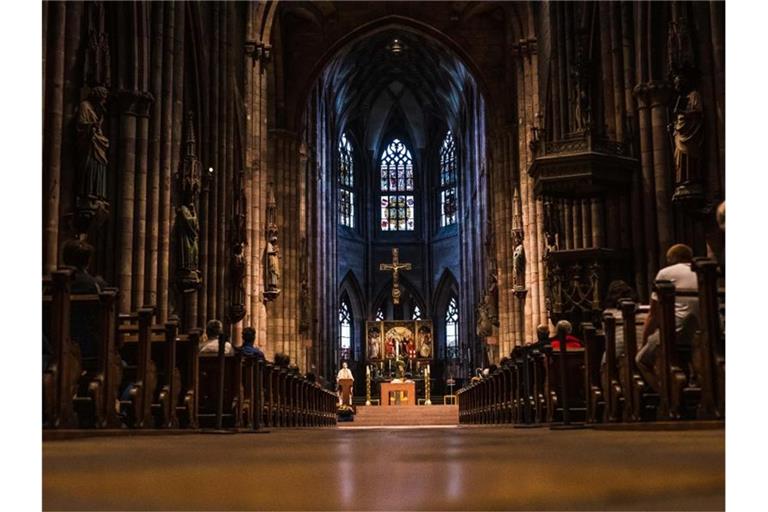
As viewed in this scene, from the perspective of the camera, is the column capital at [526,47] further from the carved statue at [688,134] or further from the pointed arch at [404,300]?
the pointed arch at [404,300]

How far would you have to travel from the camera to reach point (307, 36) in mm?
32781

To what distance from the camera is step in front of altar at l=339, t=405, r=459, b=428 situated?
30.0m

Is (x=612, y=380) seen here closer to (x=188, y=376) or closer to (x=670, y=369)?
(x=670, y=369)

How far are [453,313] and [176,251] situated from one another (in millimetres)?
32371

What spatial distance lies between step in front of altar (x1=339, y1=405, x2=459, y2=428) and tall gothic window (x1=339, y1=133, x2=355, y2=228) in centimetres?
1724

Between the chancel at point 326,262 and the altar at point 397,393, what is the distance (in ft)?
0.27

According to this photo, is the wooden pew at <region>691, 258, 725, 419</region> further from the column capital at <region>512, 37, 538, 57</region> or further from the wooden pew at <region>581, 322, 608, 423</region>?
the column capital at <region>512, 37, 538, 57</region>

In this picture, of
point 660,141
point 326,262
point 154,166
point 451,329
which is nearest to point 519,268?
point 660,141

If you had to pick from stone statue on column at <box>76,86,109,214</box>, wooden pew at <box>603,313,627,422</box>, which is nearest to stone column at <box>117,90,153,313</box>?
stone statue on column at <box>76,86,109,214</box>

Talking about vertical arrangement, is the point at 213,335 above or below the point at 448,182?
below

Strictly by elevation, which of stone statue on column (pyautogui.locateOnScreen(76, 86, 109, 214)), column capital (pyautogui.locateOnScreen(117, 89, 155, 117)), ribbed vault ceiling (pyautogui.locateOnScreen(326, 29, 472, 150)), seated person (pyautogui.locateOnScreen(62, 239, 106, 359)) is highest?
ribbed vault ceiling (pyautogui.locateOnScreen(326, 29, 472, 150))

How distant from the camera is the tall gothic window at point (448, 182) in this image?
4847 cm

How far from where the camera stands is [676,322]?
7.64 m

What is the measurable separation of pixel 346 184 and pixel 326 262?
29.7ft
